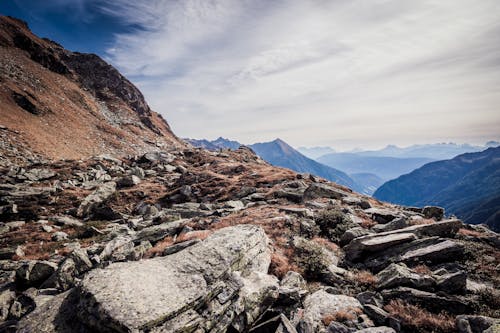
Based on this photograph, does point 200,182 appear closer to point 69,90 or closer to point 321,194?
point 321,194

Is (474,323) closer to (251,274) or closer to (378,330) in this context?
(378,330)

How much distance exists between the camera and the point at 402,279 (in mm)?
10070

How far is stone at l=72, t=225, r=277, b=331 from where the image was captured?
669 centimetres

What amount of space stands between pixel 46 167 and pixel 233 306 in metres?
41.9

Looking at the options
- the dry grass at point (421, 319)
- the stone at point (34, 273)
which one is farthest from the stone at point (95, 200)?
the dry grass at point (421, 319)

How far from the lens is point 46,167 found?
3591 centimetres

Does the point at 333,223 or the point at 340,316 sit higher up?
the point at 333,223

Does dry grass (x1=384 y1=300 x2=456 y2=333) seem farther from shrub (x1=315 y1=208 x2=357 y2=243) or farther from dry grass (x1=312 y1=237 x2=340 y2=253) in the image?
shrub (x1=315 y1=208 x2=357 y2=243)

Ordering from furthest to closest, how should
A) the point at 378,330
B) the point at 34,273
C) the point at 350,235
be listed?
the point at 350,235 < the point at 34,273 < the point at 378,330

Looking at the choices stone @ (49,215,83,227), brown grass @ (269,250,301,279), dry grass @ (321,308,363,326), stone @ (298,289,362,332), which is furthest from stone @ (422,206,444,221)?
stone @ (49,215,83,227)

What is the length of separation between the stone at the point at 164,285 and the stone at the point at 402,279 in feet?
16.6

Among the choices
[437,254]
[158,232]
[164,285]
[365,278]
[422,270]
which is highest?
[164,285]

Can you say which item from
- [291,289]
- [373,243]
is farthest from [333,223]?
[291,289]

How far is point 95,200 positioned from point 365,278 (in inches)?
1114
